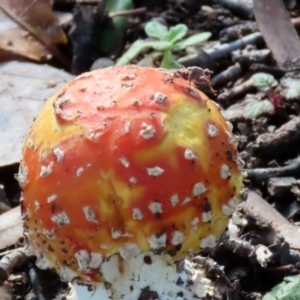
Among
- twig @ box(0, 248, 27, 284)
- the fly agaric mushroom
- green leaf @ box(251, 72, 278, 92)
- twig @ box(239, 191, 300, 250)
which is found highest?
the fly agaric mushroom

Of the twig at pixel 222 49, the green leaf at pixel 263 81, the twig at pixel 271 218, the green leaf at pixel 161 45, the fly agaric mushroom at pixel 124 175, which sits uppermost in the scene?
the fly agaric mushroom at pixel 124 175

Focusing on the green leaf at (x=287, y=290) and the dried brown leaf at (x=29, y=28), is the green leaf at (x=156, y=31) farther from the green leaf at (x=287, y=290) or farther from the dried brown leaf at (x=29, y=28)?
the green leaf at (x=287, y=290)

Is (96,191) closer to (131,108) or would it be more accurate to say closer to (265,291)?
(131,108)

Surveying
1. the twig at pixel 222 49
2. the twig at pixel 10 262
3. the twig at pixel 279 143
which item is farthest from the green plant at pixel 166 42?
the twig at pixel 10 262

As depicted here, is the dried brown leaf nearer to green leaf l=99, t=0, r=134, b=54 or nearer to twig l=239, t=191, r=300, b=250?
green leaf l=99, t=0, r=134, b=54

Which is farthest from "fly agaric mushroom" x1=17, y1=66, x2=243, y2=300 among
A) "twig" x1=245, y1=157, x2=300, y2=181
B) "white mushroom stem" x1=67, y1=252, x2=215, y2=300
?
"twig" x1=245, y1=157, x2=300, y2=181

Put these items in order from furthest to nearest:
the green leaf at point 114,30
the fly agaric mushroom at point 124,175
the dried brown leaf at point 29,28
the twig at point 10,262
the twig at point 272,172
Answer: the green leaf at point 114,30 < the dried brown leaf at point 29,28 < the twig at point 272,172 < the twig at point 10,262 < the fly agaric mushroom at point 124,175
